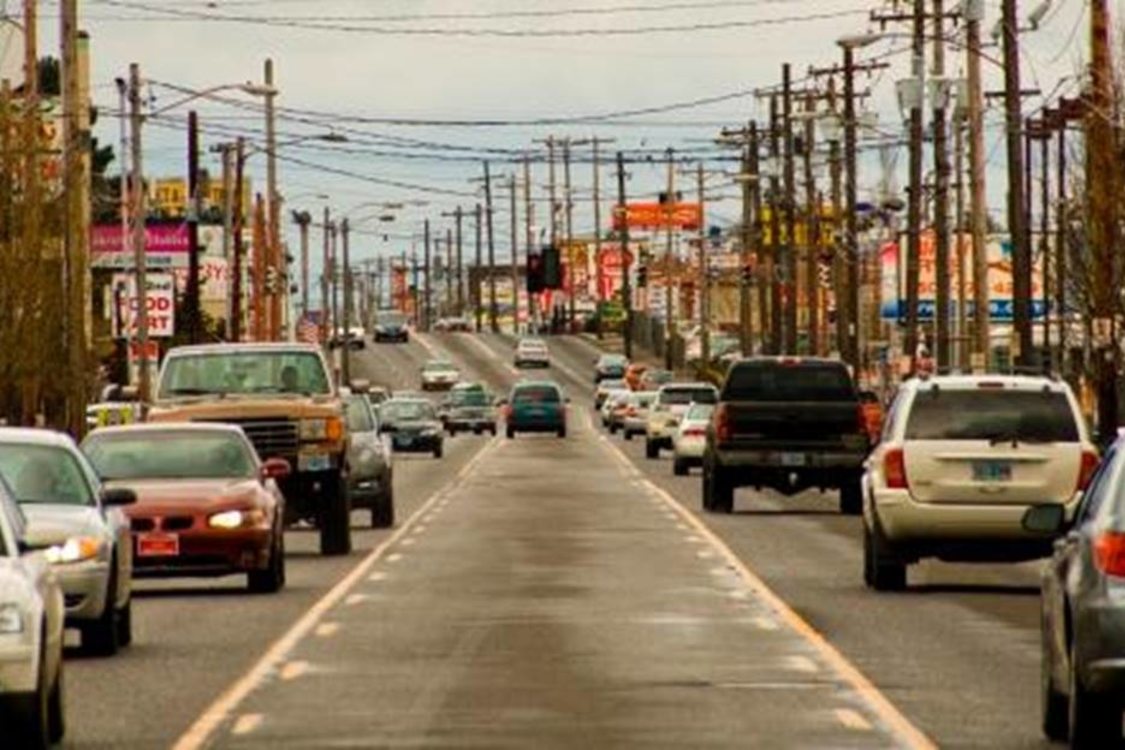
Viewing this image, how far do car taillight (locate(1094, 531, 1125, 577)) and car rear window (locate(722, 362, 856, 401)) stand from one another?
117 ft

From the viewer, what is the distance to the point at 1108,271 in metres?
62.9

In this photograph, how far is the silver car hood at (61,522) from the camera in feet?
84.3

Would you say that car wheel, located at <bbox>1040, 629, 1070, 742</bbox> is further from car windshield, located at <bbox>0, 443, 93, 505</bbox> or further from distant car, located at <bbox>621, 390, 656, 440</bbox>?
distant car, located at <bbox>621, 390, 656, 440</bbox>

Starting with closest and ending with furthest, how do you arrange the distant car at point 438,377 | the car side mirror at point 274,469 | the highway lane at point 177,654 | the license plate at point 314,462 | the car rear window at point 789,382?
the highway lane at point 177,654
the car side mirror at point 274,469
the license plate at point 314,462
the car rear window at point 789,382
the distant car at point 438,377

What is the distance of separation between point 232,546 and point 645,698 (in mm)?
11680

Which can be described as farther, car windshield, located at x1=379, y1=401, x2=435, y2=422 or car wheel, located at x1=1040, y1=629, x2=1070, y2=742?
car windshield, located at x1=379, y1=401, x2=435, y2=422

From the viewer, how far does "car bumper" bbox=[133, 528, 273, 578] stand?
33.1 meters

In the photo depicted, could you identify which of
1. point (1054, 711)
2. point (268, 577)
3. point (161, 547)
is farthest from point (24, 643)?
point (268, 577)

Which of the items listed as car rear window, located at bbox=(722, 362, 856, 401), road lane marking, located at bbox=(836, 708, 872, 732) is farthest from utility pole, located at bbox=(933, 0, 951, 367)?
road lane marking, located at bbox=(836, 708, 872, 732)

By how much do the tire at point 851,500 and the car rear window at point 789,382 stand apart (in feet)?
4.78

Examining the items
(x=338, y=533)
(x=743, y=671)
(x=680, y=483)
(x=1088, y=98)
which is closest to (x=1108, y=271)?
(x=1088, y=98)

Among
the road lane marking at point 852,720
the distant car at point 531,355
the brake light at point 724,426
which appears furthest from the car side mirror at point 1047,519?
the distant car at point 531,355

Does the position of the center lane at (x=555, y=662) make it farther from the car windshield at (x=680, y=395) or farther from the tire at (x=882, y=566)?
the car windshield at (x=680, y=395)

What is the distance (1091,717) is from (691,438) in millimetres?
58954
